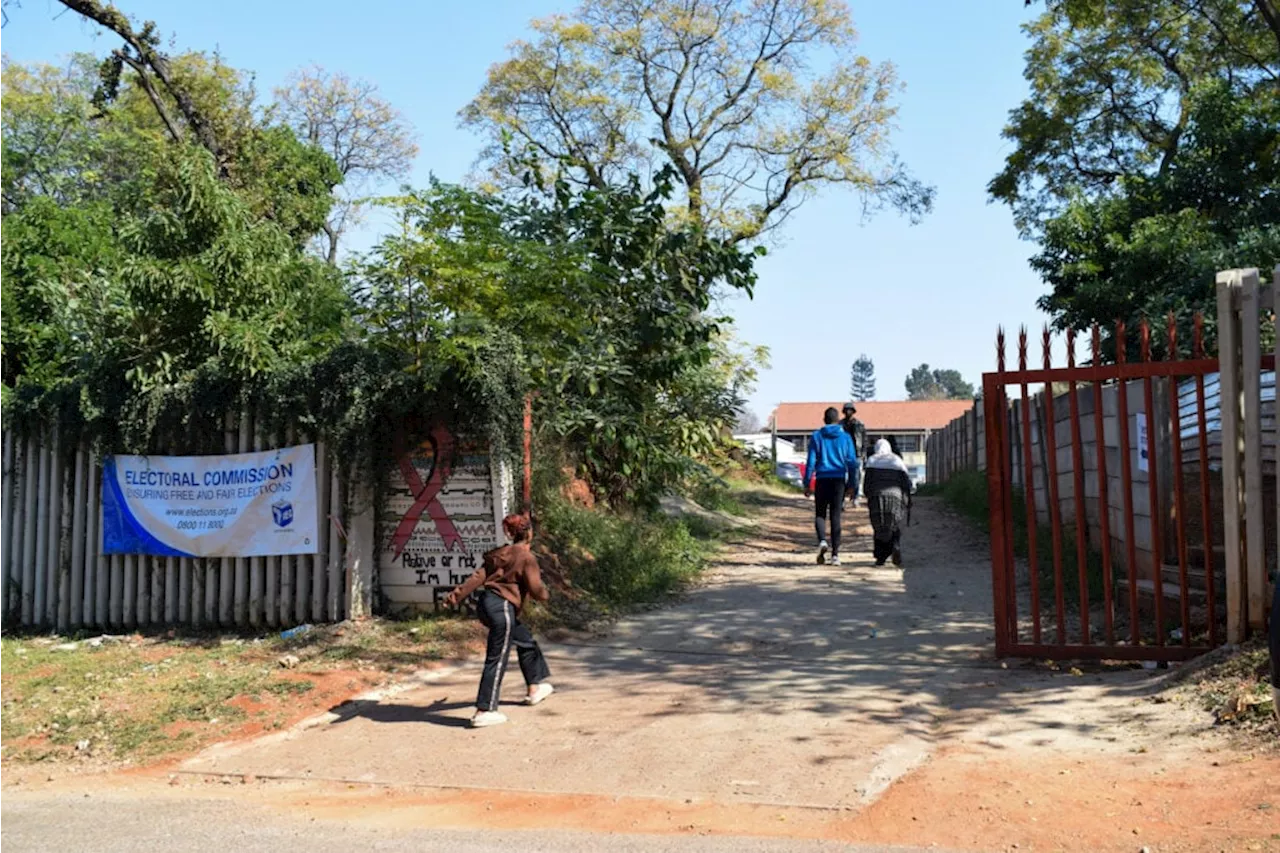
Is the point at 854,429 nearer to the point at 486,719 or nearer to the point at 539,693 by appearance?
the point at 539,693

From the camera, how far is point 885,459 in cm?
1262

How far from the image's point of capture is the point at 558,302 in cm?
1078

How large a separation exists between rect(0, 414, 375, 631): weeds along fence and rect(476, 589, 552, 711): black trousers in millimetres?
2650

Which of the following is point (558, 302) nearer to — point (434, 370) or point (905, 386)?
point (434, 370)

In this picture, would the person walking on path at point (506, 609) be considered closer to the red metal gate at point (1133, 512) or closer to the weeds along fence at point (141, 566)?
the weeds along fence at point (141, 566)

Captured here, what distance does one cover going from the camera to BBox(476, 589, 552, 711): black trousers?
7172mm

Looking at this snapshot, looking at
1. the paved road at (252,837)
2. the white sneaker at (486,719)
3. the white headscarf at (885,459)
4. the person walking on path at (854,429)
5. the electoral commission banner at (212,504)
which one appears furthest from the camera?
the person walking on path at (854,429)

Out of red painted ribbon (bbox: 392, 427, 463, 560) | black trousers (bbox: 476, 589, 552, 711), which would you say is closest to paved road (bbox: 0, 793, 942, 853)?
black trousers (bbox: 476, 589, 552, 711)

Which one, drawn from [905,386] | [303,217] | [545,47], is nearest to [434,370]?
[303,217]

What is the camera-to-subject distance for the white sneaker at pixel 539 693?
750 cm

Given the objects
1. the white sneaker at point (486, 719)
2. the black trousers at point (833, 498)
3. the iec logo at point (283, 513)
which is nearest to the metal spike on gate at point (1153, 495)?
the white sneaker at point (486, 719)

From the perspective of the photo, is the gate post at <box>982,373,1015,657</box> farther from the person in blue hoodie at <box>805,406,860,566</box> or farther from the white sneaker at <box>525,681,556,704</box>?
the person in blue hoodie at <box>805,406,860,566</box>

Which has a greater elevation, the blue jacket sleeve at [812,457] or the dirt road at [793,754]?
the blue jacket sleeve at [812,457]

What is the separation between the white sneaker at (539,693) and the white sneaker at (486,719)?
37 cm
